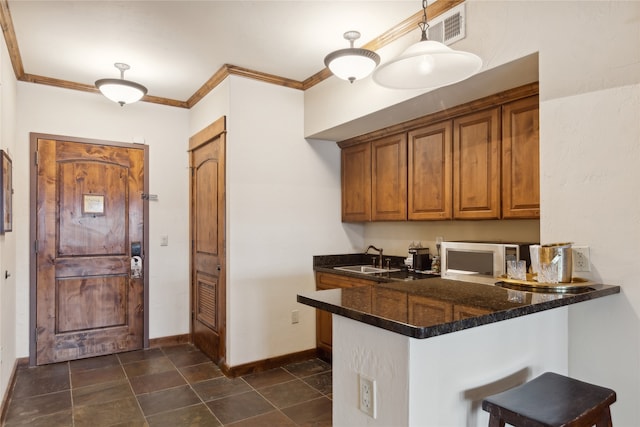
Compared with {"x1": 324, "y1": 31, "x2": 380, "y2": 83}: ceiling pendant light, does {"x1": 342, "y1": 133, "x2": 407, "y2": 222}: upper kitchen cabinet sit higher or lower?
lower

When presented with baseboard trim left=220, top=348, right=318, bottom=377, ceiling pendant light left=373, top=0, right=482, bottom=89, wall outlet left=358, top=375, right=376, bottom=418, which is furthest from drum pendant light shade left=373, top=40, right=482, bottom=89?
baseboard trim left=220, top=348, right=318, bottom=377

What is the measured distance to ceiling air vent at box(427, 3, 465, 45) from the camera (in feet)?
7.88

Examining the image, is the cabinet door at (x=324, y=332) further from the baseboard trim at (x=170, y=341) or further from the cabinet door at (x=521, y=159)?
the cabinet door at (x=521, y=159)

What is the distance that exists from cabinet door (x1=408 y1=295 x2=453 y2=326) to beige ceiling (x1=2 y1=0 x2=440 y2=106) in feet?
6.08

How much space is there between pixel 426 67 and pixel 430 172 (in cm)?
155

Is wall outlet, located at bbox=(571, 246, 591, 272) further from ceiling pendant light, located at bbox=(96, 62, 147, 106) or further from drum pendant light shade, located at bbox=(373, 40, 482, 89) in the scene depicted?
ceiling pendant light, located at bbox=(96, 62, 147, 106)

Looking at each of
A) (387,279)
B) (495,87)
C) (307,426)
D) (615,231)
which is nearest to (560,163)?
(615,231)

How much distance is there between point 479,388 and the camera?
1.44m

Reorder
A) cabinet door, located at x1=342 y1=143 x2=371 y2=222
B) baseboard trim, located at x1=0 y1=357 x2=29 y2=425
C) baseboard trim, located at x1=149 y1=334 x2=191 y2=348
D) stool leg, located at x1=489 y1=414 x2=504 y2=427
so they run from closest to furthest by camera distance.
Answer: stool leg, located at x1=489 y1=414 x2=504 y2=427
baseboard trim, located at x1=0 y1=357 x2=29 y2=425
cabinet door, located at x1=342 y1=143 x2=371 y2=222
baseboard trim, located at x1=149 y1=334 x2=191 y2=348

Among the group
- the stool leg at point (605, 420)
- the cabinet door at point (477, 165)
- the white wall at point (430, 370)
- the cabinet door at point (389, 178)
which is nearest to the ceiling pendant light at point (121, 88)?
the cabinet door at point (389, 178)

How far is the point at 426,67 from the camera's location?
1834 mm

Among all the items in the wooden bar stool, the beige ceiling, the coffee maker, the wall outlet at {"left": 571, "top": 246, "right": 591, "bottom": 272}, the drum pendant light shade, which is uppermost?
Result: the beige ceiling

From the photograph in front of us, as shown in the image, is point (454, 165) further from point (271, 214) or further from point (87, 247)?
point (87, 247)

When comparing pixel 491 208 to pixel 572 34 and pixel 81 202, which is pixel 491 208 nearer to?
pixel 572 34
